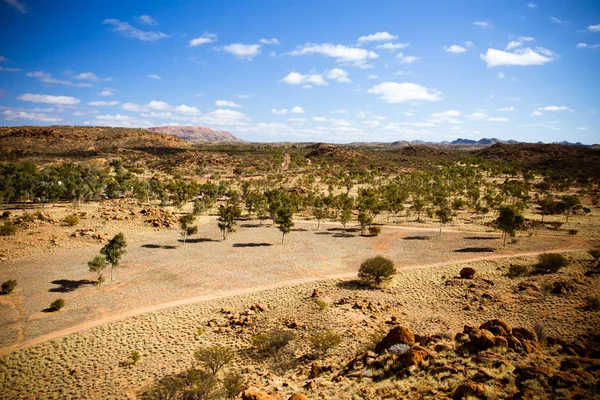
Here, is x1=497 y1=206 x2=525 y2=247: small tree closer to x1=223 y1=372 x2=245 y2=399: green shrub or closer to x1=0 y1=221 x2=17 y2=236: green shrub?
x1=223 y1=372 x2=245 y2=399: green shrub

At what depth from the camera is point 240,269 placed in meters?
37.7

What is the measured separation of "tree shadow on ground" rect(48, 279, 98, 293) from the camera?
30.8m

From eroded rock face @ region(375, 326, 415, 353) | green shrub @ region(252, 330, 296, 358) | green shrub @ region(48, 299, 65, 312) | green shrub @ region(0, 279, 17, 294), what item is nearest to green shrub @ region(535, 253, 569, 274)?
eroded rock face @ region(375, 326, 415, 353)

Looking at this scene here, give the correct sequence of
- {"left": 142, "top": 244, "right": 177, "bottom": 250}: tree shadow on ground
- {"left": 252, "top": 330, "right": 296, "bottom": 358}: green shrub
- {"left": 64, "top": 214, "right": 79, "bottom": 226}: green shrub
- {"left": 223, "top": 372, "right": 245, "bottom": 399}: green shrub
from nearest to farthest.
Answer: {"left": 223, "top": 372, "right": 245, "bottom": 399}: green shrub < {"left": 252, "top": 330, "right": 296, "bottom": 358}: green shrub < {"left": 142, "top": 244, "right": 177, "bottom": 250}: tree shadow on ground < {"left": 64, "top": 214, "right": 79, "bottom": 226}: green shrub

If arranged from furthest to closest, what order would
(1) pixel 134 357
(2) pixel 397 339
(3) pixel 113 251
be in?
(3) pixel 113 251 → (1) pixel 134 357 → (2) pixel 397 339

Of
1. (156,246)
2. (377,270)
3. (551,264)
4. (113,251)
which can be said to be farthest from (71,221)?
(551,264)

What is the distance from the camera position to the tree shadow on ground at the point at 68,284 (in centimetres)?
3079

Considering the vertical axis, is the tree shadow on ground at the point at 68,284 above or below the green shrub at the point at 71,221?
below

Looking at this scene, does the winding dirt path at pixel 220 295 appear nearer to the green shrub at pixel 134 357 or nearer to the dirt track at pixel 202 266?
the dirt track at pixel 202 266

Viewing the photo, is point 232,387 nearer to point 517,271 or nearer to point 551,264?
point 517,271

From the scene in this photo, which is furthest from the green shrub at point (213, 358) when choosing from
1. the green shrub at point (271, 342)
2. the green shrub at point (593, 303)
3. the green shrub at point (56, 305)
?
the green shrub at point (593, 303)

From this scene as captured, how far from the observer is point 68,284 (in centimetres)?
3216

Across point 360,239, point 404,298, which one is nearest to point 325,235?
point 360,239

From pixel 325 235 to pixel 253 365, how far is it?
115 feet
